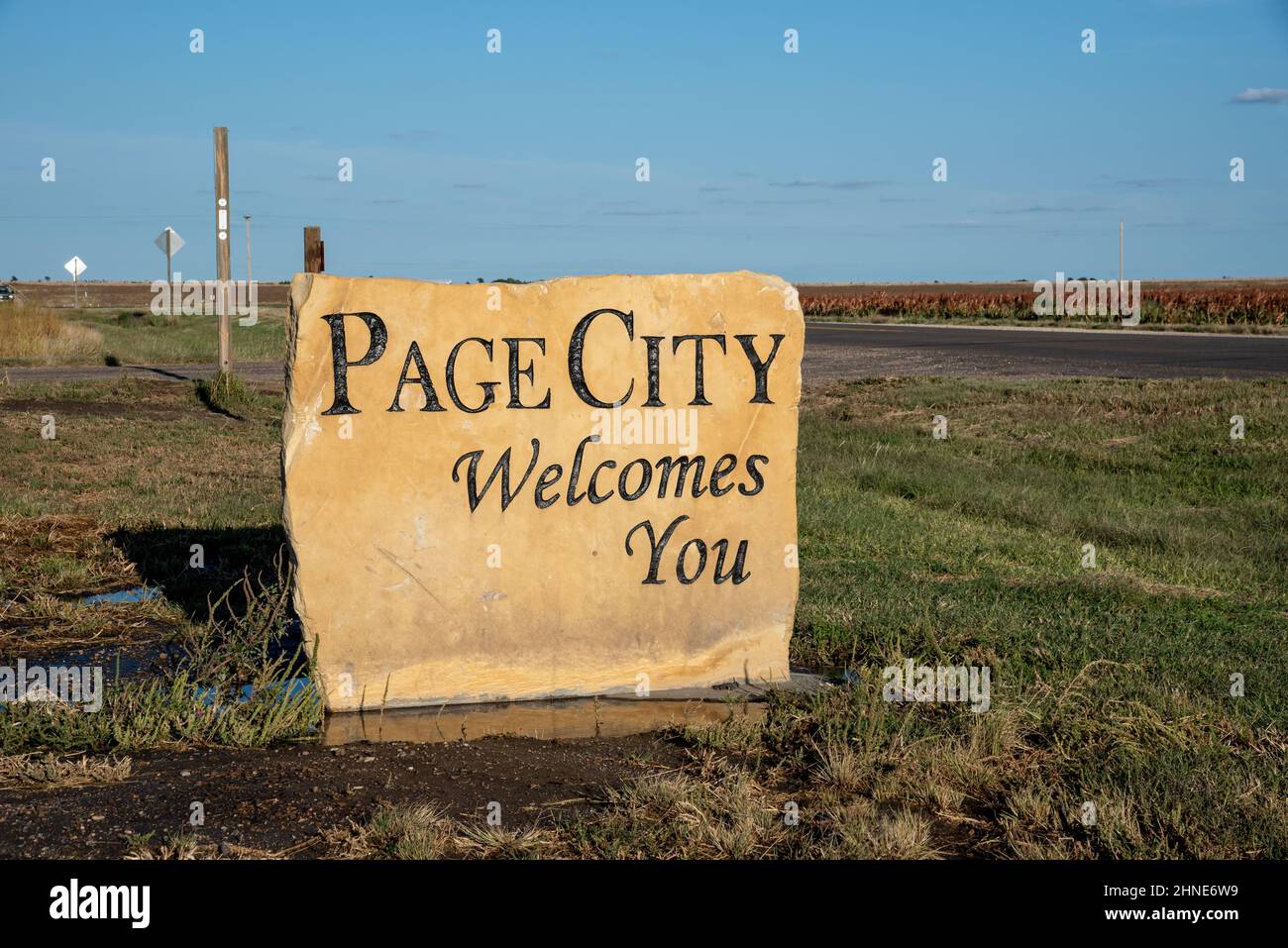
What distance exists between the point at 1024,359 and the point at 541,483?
19720 mm

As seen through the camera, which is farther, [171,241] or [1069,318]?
[1069,318]

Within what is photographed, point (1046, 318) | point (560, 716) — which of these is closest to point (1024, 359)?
point (560, 716)

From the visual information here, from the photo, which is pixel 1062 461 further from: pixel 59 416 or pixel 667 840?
pixel 59 416

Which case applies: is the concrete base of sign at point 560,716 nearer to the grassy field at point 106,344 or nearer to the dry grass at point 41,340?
the grassy field at point 106,344

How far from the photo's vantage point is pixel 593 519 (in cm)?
550

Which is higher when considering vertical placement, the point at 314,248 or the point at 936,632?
the point at 314,248

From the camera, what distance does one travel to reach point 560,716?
5348 millimetres

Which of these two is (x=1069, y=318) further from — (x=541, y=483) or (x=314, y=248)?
(x=541, y=483)

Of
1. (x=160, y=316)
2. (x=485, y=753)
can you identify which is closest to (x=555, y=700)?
(x=485, y=753)

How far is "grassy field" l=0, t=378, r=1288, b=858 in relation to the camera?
4.04 m

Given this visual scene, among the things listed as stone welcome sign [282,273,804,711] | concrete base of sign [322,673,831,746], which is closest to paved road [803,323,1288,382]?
stone welcome sign [282,273,804,711]

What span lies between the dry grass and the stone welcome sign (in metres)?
22.4
